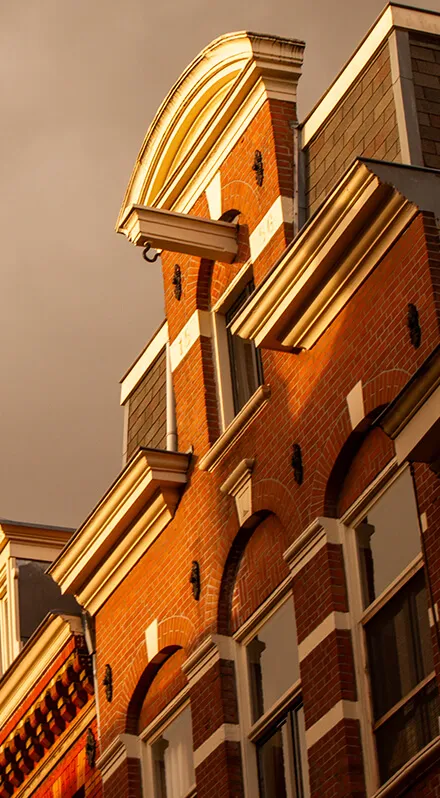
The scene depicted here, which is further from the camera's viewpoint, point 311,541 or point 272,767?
point 272,767

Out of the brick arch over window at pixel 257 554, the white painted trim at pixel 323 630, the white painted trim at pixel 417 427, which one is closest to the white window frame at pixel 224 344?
the brick arch over window at pixel 257 554

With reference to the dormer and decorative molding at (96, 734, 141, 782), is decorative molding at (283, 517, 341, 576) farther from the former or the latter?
the dormer

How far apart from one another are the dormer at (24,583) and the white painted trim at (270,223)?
27.6 feet

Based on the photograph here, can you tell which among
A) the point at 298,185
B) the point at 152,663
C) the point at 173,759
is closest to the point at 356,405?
the point at 298,185

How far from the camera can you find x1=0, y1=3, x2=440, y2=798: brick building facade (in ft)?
55.6

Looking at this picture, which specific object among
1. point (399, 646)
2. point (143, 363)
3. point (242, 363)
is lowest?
point (399, 646)

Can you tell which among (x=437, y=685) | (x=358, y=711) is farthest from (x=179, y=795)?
(x=437, y=685)

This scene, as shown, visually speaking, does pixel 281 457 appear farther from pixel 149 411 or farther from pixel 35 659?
pixel 35 659

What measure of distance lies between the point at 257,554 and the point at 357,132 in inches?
180

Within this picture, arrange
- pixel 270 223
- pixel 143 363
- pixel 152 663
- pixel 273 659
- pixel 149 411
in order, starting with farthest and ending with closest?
1. pixel 143 363
2. pixel 149 411
3. pixel 152 663
4. pixel 270 223
5. pixel 273 659

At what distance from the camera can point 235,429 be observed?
2033 centimetres

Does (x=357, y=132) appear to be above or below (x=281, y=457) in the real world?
above

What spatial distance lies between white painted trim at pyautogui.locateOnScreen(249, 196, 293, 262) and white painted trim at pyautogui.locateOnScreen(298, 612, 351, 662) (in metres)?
4.80

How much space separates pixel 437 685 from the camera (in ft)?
51.9
